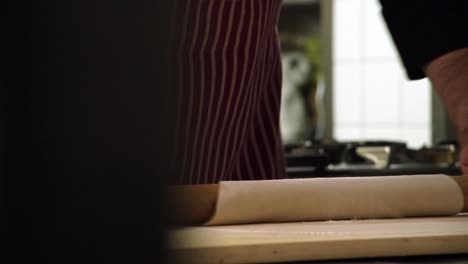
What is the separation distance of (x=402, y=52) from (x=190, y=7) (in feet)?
1.20

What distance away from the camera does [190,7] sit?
1.28 m

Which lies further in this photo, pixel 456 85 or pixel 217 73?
pixel 217 73

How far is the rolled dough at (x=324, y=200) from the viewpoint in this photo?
0.76 metres

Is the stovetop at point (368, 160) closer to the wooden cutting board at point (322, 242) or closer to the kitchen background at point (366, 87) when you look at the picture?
the wooden cutting board at point (322, 242)

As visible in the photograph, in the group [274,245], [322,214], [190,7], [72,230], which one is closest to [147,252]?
[72,230]

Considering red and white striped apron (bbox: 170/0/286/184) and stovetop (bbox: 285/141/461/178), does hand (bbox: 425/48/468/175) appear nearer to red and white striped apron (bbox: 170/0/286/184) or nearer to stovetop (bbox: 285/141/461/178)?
red and white striped apron (bbox: 170/0/286/184)

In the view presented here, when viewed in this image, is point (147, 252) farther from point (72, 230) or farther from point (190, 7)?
point (190, 7)

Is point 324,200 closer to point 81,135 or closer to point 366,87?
point 81,135

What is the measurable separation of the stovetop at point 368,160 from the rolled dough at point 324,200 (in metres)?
1.31

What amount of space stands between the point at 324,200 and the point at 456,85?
0.53 meters

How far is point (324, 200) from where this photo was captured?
77 cm

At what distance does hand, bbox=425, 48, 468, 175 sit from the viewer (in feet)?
3.92

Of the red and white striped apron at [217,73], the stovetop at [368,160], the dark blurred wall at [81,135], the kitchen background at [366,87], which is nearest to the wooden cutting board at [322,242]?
the dark blurred wall at [81,135]

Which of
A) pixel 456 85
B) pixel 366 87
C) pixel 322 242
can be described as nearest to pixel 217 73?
pixel 456 85
